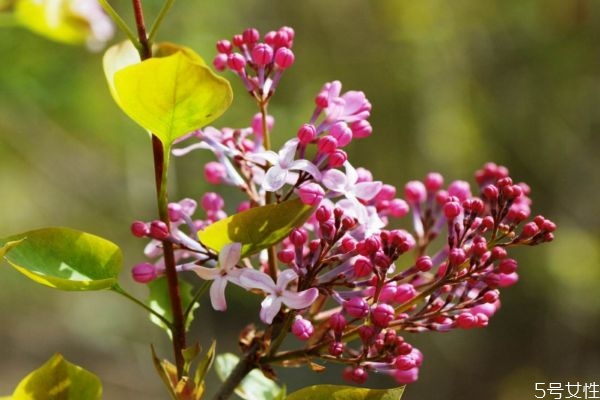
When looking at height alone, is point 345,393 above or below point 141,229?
below

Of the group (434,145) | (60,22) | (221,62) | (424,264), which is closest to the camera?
(424,264)

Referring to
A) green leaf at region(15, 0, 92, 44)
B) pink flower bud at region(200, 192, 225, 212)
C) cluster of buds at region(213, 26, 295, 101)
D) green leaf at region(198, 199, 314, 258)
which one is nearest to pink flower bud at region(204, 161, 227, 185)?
pink flower bud at region(200, 192, 225, 212)

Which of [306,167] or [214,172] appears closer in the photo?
[306,167]

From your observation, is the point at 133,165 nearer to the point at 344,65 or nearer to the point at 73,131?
the point at 73,131

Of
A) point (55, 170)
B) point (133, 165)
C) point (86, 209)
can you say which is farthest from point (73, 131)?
point (86, 209)

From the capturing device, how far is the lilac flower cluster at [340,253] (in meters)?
0.73

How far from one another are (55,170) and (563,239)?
3.49 meters

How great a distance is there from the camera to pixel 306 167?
2.43 ft

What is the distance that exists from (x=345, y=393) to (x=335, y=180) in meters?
0.20

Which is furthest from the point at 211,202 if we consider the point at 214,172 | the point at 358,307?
the point at 358,307

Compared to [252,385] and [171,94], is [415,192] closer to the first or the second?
[252,385]

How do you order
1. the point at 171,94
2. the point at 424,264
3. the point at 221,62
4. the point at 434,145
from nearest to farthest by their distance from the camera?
1. the point at 171,94
2. the point at 424,264
3. the point at 221,62
4. the point at 434,145

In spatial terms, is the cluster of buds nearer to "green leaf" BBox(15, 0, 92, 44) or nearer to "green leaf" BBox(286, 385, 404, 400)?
"green leaf" BBox(286, 385, 404, 400)

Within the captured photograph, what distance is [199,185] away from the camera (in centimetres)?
528
